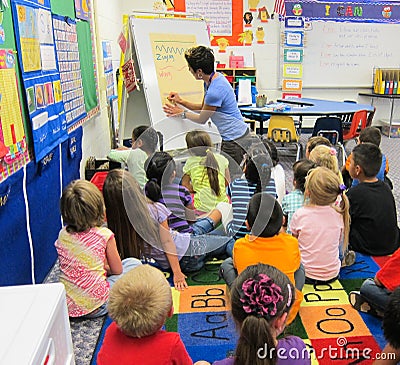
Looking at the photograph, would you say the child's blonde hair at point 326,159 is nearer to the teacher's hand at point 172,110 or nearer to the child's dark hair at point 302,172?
the child's dark hair at point 302,172

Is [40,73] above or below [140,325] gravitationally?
above

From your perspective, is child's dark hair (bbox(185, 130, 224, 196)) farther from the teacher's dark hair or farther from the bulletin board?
the bulletin board

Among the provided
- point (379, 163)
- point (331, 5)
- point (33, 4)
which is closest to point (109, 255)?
point (33, 4)

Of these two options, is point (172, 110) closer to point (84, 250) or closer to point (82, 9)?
point (82, 9)

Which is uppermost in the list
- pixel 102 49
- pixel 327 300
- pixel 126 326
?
pixel 102 49

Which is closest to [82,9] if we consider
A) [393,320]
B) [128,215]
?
[128,215]

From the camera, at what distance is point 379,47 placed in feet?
21.6

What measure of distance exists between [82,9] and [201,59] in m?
1.38

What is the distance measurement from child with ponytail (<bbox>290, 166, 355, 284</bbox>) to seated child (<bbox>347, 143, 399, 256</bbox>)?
0.31m

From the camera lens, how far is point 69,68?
2.94 meters

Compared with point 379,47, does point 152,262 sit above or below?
below

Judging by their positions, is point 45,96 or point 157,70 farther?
point 157,70

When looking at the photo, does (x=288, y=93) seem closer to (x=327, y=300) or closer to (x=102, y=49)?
(x=102, y=49)

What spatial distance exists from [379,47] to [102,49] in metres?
4.59
